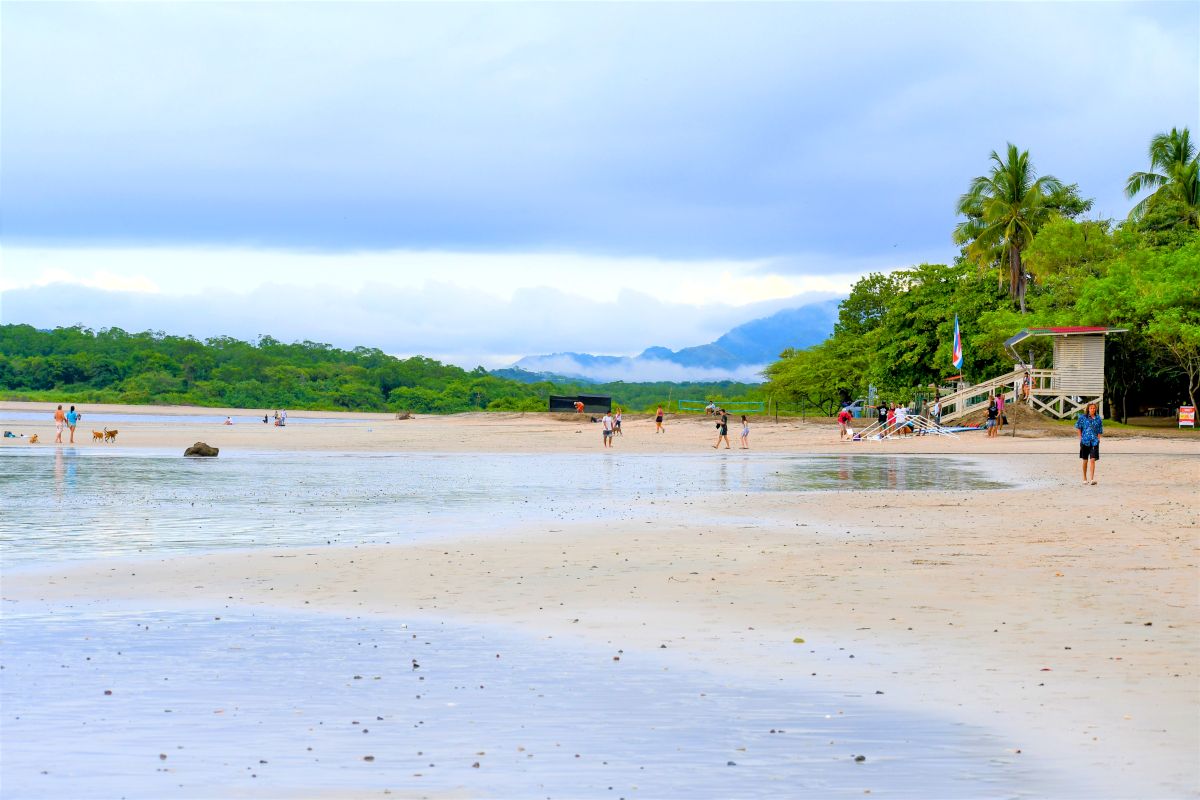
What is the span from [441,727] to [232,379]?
13881cm

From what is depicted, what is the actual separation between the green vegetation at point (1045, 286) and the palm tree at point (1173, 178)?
7 cm

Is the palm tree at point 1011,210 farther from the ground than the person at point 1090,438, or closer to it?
farther from the ground

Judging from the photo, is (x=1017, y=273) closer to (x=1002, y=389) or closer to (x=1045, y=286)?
(x=1045, y=286)

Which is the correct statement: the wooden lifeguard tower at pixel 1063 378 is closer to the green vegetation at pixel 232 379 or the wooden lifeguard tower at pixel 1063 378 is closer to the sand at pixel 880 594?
the sand at pixel 880 594

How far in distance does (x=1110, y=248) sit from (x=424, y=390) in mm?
85256

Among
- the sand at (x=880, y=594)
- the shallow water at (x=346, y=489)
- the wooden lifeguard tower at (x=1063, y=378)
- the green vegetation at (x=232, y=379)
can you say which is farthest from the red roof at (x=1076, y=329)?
the green vegetation at (x=232, y=379)

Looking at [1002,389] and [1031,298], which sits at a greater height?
[1031,298]

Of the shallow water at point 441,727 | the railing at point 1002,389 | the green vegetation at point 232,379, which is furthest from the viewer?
the green vegetation at point 232,379

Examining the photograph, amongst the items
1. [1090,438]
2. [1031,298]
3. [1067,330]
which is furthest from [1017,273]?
[1090,438]

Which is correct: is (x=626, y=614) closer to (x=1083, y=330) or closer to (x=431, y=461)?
(x=431, y=461)

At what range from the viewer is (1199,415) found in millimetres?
52594

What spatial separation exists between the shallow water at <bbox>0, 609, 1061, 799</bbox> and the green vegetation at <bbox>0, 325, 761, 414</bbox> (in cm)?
10067

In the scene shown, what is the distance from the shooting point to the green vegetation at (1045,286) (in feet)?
169

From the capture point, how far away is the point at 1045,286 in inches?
2489
